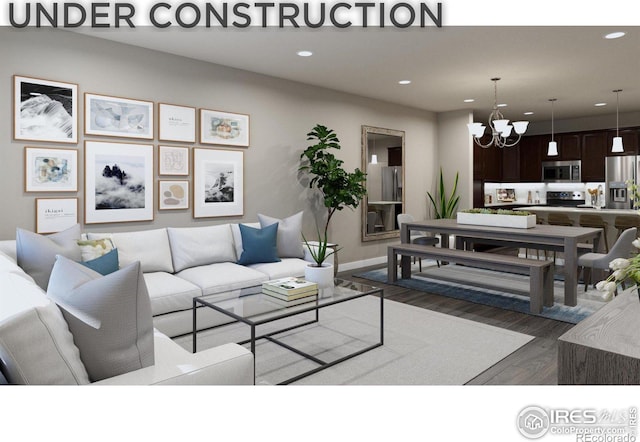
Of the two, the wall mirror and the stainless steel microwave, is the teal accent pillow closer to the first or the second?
the wall mirror

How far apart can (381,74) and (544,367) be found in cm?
368

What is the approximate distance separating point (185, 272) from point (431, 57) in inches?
131

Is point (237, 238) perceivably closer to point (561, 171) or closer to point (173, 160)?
point (173, 160)

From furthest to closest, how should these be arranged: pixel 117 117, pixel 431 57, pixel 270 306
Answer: pixel 431 57, pixel 117 117, pixel 270 306

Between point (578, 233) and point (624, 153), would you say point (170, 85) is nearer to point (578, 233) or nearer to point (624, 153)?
point (578, 233)

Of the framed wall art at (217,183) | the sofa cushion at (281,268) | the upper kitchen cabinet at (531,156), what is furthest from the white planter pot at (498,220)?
the upper kitchen cabinet at (531,156)

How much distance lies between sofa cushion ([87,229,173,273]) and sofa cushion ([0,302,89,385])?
2318 millimetres

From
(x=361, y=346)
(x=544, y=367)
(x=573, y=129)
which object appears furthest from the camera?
(x=573, y=129)

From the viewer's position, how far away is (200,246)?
414 centimetres

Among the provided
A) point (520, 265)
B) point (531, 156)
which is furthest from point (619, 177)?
point (520, 265)

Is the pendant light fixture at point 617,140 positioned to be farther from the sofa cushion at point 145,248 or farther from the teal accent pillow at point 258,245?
the sofa cushion at point 145,248

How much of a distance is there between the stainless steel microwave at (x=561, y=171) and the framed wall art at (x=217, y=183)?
6812mm

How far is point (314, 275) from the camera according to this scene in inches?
128
